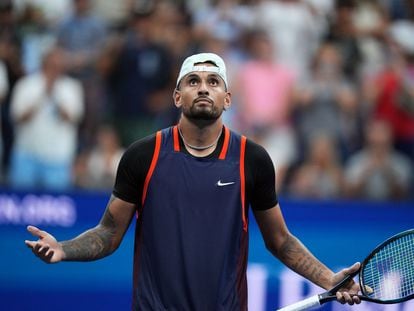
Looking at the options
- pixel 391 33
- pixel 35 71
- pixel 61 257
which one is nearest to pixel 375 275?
pixel 61 257

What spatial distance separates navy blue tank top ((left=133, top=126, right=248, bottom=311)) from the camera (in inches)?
189

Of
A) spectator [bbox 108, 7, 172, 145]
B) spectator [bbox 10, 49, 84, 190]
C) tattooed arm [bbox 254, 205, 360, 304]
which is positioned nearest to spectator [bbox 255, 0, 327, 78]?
spectator [bbox 108, 7, 172, 145]

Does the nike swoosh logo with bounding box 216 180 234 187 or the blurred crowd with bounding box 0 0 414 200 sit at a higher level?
the blurred crowd with bounding box 0 0 414 200

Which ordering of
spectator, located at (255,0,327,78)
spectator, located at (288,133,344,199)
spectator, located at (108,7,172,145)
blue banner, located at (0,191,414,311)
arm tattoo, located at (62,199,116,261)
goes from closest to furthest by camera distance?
arm tattoo, located at (62,199,116,261) → blue banner, located at (0,191,414,311) → spectator, located at (288,133,344,199) → spectator, located at (108,7,172,145) → spectator, located at (255,0,327,78)

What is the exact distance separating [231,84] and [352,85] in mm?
1222

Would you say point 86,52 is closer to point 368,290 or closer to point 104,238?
point 104,238

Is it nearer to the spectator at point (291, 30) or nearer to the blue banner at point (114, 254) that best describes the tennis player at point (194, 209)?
the blue banner at point (114, 254)

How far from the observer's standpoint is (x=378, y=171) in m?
9.27

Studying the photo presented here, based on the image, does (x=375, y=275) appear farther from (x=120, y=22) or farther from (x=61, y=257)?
(x=120, y=22)

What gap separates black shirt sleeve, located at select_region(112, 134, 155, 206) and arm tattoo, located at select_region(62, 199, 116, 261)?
172 mm

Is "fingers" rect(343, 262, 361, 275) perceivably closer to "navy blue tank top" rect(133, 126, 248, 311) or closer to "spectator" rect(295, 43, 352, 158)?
"navy blue tank top" rect(133, 126, 248, 311)

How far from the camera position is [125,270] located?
8.30 meters

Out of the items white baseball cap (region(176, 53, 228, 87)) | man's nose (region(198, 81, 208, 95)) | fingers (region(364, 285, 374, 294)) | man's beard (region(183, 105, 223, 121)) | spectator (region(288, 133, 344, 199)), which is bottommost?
fingers (region(364, 285, 374, 294))

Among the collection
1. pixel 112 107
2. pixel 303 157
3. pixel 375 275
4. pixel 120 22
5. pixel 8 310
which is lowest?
pixel 375 275
